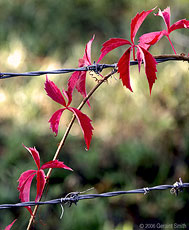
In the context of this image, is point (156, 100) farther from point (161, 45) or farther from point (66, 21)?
point (66, 21)

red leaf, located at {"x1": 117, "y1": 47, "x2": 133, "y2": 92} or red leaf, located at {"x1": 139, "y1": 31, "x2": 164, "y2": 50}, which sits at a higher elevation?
red leaf, located at {"x1": 139, "y1": 31, "x2": 164, "y2": 50}

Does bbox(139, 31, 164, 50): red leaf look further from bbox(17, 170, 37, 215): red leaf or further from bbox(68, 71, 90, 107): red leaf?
bbox(17, 170, 37, 215): red leaf

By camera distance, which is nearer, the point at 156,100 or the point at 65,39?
the point at 156,100

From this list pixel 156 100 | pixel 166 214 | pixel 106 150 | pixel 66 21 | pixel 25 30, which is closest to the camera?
pixel 166 214

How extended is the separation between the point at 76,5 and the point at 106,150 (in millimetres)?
3640

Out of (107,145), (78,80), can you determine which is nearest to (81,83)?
(78,80)

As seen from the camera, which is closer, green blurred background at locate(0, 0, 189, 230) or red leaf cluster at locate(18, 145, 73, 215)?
red leaf cluster at locate(18, 145, 73, 215)

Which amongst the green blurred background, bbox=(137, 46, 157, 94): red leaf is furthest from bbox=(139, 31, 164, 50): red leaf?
the green blurred background

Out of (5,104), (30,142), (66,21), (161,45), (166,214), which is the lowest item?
(166,214)

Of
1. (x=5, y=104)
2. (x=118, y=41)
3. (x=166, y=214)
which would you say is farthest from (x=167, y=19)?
(x=5, y=104)

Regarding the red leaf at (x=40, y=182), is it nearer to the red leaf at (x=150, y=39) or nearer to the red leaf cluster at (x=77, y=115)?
the red leaf cluster at (x=77, y=115)

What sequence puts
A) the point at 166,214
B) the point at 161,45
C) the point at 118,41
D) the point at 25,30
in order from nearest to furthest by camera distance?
the point at 118,41 → the point at 166,214 → the point at 161,45 → the point at 25,30

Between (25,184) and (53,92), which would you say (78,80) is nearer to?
(53,92)

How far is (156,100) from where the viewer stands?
2.71 meters
